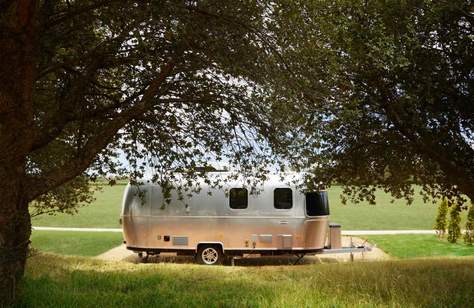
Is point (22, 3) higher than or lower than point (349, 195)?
higher

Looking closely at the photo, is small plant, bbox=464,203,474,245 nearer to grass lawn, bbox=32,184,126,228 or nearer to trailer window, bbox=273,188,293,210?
trailer window, bbox=273,188,293,210

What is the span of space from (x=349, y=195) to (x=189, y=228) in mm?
6231

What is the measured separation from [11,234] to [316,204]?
412 inches

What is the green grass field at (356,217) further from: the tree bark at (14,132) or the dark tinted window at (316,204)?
the tree bark at (14,132)

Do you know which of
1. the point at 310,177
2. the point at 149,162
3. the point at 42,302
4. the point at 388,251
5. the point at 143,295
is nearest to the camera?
the point at 42,302

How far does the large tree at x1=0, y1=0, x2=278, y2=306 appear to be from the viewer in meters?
5.46

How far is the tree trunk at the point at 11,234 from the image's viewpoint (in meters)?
5.52

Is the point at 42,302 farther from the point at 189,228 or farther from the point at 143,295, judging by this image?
the point at 189,228

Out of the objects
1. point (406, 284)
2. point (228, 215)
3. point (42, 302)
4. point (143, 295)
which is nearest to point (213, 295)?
point (143, 295)

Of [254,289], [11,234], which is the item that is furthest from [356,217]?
[11,234]

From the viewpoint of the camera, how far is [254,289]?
786 centimetres

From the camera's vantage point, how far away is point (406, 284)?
7.98 metres

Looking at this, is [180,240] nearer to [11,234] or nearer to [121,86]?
[121,86]

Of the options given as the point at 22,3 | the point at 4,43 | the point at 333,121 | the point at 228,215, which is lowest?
the point at 228,215
